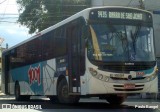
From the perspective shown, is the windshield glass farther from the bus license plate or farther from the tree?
the tree

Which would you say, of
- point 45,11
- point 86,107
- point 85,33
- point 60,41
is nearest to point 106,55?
point 85,33

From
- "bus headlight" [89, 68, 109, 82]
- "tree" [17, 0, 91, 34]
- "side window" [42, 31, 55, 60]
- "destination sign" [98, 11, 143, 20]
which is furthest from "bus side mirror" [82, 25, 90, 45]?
"tree" [17, 0, 91, 34]

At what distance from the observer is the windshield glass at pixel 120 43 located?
44.8ft

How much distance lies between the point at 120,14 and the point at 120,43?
48.7 inches

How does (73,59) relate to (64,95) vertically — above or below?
above

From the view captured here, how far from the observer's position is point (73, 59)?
14.9m

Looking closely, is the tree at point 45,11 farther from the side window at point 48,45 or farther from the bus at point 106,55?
the bus at point 106,55

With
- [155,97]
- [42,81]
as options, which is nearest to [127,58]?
A: [42,81]

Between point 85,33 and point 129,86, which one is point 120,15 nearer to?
point 85,33

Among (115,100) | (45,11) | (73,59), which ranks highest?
(45,11)

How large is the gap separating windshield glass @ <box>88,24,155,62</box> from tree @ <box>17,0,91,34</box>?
26.2 metres

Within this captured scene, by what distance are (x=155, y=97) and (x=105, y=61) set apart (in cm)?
1198

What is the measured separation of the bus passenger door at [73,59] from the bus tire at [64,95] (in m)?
0.57

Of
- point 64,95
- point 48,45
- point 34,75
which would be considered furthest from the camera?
point 34,75
